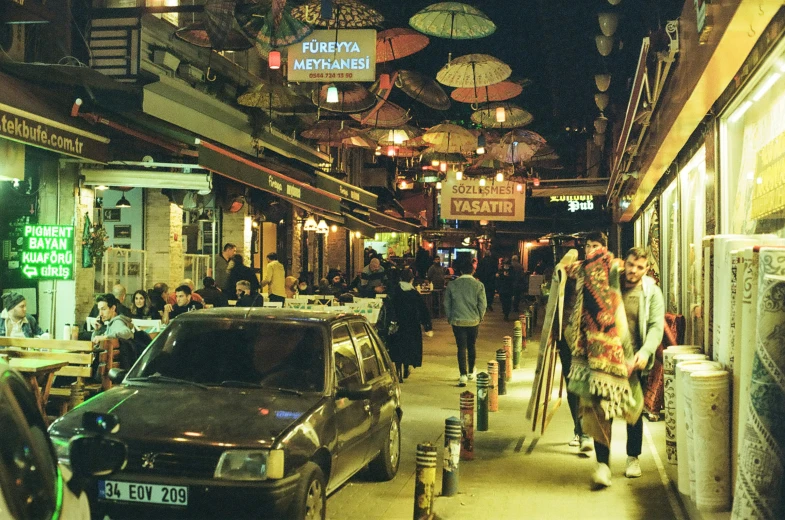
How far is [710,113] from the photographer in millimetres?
8945

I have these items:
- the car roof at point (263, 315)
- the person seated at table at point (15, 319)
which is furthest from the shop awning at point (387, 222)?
the car roof at point (263, 315)

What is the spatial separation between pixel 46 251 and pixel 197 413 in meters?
8.50

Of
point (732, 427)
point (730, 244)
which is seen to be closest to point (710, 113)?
point (730, 244)

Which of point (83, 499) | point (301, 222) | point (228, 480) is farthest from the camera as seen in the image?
point (301, 222)

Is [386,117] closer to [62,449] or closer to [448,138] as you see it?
[448,138]

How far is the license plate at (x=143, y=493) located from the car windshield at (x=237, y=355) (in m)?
1.35

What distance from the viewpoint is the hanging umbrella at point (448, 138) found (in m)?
23.0

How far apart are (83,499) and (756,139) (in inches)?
243

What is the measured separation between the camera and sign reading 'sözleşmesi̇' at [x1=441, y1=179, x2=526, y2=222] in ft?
85.5

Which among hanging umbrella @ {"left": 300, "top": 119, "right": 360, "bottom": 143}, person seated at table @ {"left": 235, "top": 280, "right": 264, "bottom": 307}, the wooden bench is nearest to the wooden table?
the wooden bench

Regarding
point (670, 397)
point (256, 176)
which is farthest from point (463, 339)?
point (670, 397)

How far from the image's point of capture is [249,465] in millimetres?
5711

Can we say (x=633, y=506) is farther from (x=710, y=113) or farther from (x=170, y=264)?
(x=170, y=264)

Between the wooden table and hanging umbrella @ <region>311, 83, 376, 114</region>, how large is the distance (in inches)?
357
